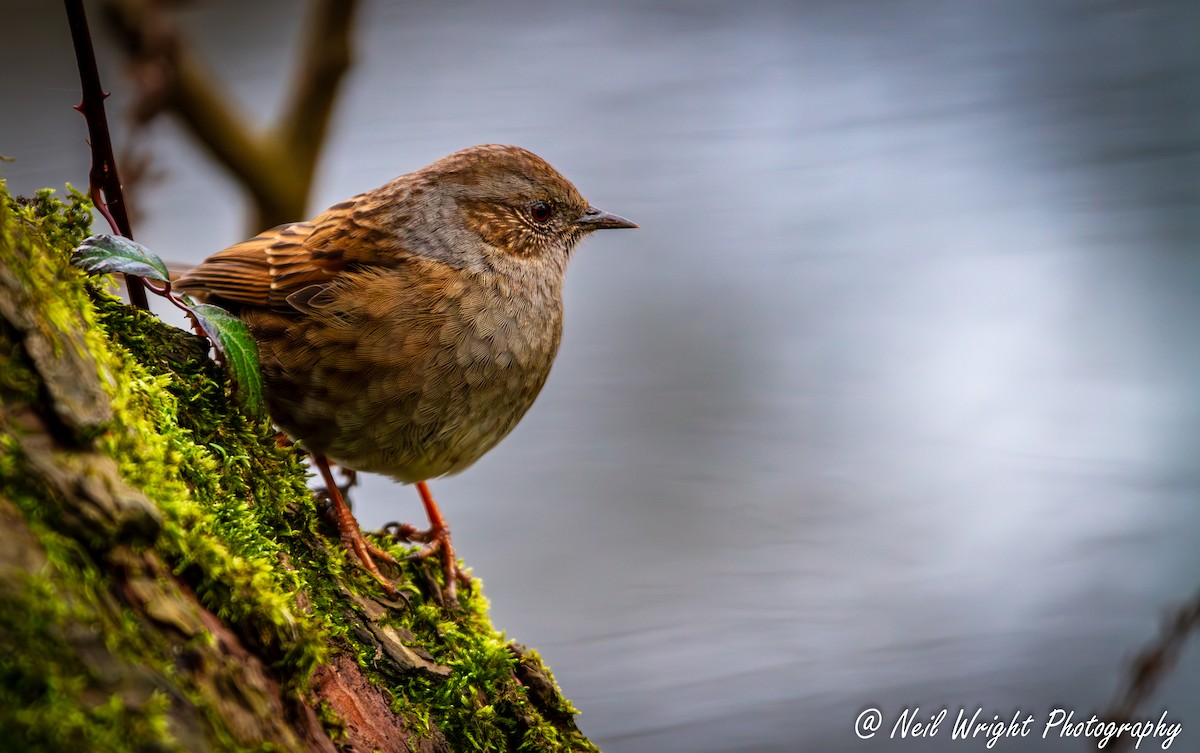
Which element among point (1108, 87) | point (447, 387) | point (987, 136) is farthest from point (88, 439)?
point (1108, 87)

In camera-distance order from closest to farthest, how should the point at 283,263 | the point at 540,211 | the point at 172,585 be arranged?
1. the point at 172,585
2. the point at 283,263
3. the point at 540,211

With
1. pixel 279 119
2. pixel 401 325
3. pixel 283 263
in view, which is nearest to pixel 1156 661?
pixel 401 325

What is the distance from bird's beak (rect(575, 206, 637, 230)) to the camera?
10.6 feet

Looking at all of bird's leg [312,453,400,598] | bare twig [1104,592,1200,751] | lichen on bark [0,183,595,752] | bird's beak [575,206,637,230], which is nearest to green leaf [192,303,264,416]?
lichen on bark [0,183,595,752]

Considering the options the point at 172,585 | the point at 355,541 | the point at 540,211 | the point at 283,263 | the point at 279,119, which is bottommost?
the point at 172,585

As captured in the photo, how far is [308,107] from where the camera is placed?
12.9 ft

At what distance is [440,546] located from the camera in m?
2.53

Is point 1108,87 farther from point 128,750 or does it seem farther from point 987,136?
point 128,750

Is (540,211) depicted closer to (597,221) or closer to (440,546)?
(597,221)

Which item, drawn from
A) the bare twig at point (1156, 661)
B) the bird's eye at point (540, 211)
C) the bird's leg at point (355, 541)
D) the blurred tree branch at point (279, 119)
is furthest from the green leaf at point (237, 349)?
the blurred tree branch at point (279, 119)

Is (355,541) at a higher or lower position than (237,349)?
lower

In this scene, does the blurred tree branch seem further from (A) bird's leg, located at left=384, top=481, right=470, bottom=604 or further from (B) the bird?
(A) bird's leg, located at left=384, top=481, right=470, bottom=604

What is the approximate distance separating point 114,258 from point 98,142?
13.4 inches

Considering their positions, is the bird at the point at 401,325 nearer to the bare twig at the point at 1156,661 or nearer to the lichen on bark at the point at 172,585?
the lichen on bark at the point at 172,585
